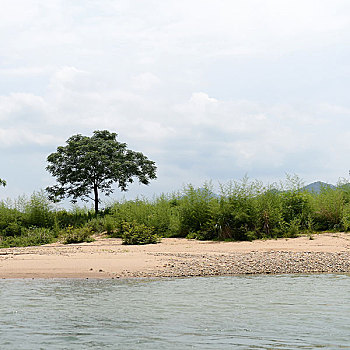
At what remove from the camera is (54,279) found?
41.4ft

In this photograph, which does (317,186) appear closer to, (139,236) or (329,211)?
(329,211)

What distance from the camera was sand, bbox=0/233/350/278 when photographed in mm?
13367

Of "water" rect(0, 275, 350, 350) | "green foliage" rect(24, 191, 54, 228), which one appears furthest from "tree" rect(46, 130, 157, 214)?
"water" rect(0, 275, 350, 350)

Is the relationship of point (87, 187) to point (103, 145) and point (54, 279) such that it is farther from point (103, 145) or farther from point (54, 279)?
point (54, 279)

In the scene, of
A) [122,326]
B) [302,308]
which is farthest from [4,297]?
[302,308]

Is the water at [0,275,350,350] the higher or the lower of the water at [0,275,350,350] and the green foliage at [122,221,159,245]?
the lower

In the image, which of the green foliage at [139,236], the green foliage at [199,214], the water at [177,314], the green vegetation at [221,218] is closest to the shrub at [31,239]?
the green vegetation at [221,218]

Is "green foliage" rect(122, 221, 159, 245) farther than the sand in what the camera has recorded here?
Yes

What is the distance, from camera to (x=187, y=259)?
49.9 feet

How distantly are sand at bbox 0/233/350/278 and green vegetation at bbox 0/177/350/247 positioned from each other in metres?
1.15

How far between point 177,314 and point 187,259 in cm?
689

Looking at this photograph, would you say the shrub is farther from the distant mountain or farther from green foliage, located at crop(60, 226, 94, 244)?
the distant mountain

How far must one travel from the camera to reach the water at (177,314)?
6746mm

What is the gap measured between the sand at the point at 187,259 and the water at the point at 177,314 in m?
1.17
